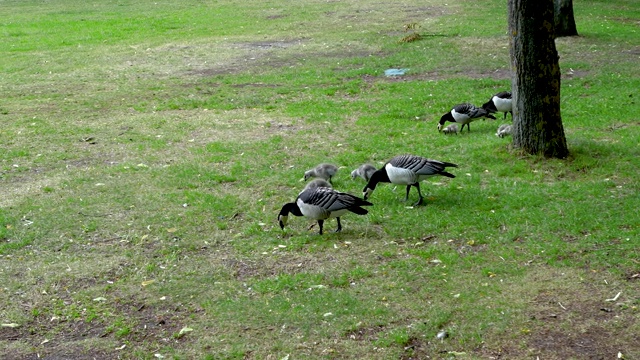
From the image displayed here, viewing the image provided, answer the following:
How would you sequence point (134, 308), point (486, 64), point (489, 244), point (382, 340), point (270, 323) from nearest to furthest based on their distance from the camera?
point (382, 340)
point (270, 323)
point (134, 308)
point (489, 244)
point (486, 64)

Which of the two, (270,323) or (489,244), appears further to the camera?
(489,244)

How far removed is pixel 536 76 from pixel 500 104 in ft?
7.53

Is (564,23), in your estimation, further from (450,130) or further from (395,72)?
(450,130)

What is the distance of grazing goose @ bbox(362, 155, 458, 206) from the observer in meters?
9.57

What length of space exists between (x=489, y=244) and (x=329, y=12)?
75.5ft

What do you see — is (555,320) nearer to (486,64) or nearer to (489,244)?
(489,244)

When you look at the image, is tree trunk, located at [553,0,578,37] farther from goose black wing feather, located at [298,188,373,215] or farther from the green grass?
goose black wing feather, located at [298,188,373,215]

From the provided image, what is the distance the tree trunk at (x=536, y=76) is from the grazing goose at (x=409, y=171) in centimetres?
227

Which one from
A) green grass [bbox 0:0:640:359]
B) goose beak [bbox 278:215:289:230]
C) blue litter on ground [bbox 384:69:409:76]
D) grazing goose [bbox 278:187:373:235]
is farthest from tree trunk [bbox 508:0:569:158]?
blue litter on ground [bbox 384:69:409:76]

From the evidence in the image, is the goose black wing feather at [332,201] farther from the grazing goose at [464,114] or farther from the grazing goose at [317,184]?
the grazing goose at [464,114]

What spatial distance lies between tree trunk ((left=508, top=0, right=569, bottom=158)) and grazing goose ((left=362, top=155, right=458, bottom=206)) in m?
2.27

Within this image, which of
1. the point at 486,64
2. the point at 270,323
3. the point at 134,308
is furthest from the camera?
the point at 486,64

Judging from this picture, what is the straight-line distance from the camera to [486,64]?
1855cm

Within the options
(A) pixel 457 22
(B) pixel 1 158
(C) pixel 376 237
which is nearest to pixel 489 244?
(C) pixel 376 237
